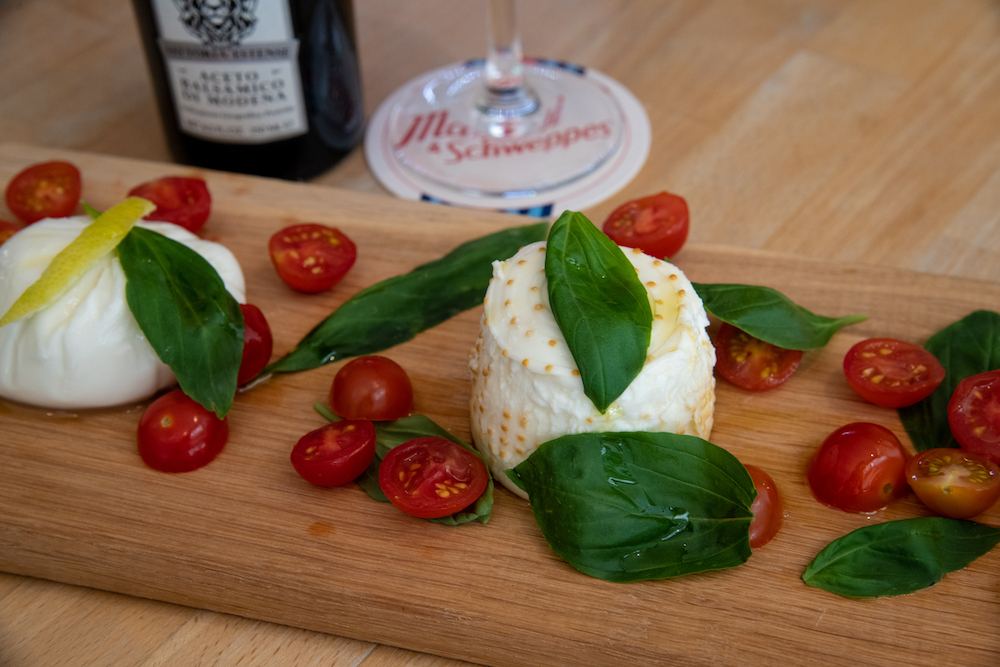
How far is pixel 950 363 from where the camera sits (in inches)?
46.3

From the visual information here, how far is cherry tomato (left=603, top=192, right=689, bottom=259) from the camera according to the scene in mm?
1311

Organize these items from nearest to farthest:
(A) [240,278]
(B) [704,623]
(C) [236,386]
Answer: (B) [704,623], (C) [236,386], (A) [240,278]

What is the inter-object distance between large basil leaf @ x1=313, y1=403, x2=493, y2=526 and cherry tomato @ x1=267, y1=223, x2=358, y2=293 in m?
0.22

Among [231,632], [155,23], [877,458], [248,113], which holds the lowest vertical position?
[231,632]

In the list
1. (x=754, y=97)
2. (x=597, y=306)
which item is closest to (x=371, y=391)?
(x=597, y=306)

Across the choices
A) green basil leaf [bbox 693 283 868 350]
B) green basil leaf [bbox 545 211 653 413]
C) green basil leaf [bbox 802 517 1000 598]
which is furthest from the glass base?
green basil leaf [bbox 802 517 1000 598]

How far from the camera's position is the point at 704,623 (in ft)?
3.06

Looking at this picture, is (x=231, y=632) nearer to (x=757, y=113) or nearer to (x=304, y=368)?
(x=304, y=368)

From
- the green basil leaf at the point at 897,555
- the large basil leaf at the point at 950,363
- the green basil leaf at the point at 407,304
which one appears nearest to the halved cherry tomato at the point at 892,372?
the large basil leaf at the point at 950,363

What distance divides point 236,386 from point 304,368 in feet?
0.33

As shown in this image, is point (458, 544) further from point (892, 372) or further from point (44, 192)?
point (44, 192)

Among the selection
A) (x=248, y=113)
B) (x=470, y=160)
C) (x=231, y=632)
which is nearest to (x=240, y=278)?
(x=248, y=113)

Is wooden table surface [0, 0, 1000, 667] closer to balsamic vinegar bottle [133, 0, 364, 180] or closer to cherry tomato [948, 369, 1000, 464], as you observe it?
balsamic vinegar bottle [133, 0, 364, 180]

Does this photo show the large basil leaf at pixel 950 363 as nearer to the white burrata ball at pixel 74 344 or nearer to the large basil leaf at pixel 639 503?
the large basil leaf at pixel 639 503
